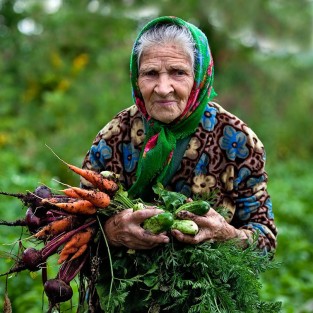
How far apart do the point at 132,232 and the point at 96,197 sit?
0.58 ft

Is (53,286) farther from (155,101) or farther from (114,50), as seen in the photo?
(114,50)

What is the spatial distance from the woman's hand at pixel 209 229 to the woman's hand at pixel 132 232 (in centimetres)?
8

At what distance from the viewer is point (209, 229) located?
2.50m

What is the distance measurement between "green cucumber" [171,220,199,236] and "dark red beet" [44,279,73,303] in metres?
0.42

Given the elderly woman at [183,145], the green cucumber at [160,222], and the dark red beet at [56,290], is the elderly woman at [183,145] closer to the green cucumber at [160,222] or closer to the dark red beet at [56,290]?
the green cucumber at [160,222]

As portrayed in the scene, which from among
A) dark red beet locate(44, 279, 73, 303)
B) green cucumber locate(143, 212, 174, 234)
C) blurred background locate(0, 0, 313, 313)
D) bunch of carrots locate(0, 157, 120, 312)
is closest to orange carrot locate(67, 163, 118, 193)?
bunch of carrots locate(0, 157, 120, 312)

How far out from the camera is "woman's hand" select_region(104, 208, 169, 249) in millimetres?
2398

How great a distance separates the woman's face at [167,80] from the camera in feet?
8.48

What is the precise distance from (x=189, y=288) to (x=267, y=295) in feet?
10.5

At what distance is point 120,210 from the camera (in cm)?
253

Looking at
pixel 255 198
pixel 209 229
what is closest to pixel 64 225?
pixel 209 229

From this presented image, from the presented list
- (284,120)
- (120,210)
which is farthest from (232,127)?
(284,120)

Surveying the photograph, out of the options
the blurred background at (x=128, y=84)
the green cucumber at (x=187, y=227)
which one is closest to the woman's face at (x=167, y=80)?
the green cucumber at (x=187, y=227)

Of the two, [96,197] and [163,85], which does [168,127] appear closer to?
[163,85]
